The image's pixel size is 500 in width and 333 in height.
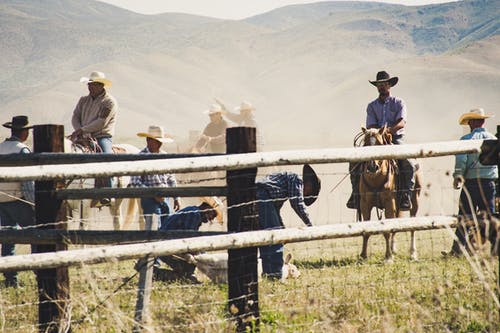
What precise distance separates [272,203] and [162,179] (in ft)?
7.27

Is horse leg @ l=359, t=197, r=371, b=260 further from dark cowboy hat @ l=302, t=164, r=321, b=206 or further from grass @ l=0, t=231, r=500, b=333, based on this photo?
grass @ l=0, t=231, r=500, b=333

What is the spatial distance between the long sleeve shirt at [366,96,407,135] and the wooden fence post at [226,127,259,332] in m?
5.95

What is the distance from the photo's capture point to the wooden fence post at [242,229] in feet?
17.3

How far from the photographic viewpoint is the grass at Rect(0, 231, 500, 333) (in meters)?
5.20

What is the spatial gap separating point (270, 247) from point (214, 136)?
6.71 meters

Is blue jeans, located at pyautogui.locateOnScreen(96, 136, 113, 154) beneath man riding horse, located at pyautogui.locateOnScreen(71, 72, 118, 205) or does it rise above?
beneath

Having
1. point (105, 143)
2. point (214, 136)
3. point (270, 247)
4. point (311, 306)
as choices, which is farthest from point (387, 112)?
point (311, 306)

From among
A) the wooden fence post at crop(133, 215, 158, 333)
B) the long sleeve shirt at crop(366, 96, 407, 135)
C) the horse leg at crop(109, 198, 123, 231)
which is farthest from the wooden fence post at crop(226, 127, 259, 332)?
the horse leg at crop(109, 198, 123, 231)

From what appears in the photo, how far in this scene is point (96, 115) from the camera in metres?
11.4

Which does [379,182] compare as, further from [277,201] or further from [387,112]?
[277,201]

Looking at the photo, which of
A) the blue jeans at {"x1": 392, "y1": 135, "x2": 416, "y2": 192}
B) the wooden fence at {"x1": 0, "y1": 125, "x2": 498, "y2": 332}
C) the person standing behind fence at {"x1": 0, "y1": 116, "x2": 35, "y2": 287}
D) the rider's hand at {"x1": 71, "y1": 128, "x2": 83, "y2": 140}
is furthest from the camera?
the rider's hand at {"x1": 71, "y1": 128, "x2": 83, "y2": 140}

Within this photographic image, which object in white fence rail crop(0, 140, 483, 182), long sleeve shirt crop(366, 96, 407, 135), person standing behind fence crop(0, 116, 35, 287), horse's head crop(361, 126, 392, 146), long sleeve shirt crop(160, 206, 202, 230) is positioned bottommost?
long sleeve shirt crop(160, 206, 202, 230)

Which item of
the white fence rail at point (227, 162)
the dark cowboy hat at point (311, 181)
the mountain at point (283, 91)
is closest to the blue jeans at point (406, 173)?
the dark cowboy hat at point (311, 181)

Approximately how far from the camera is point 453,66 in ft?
328
